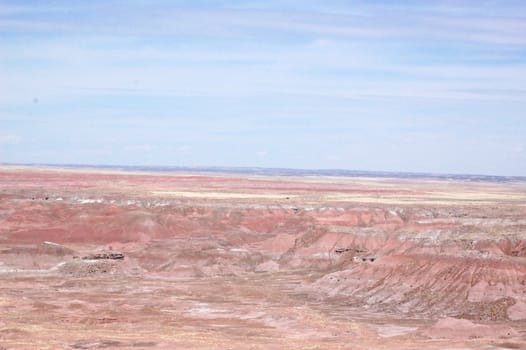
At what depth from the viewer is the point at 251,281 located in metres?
78.8

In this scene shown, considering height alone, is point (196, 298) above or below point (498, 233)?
below

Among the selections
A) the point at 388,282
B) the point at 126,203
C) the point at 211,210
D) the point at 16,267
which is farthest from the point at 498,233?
the point at 126,203

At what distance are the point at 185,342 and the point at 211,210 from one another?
243ft

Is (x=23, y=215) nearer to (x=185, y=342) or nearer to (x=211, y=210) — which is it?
(x=211, y=210)

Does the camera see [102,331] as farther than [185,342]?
Yes

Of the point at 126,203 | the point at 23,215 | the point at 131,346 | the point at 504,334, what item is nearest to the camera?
the point at 131,346

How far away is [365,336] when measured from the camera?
5084cm

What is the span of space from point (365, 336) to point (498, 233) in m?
29.9

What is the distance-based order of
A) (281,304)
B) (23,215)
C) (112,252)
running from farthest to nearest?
(23,215) < (112,252) < (281,304)

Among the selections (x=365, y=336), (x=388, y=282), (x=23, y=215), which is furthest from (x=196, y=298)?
(x=23, y=215)

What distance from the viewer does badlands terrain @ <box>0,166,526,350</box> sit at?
49906 mm

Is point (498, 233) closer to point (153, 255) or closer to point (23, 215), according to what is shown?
point (153, 255)

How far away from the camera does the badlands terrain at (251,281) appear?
49906mm

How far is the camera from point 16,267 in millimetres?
84312
